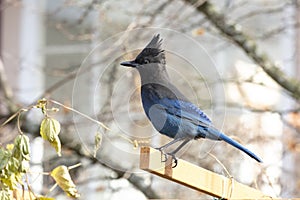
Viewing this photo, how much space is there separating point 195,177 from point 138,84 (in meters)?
0.24

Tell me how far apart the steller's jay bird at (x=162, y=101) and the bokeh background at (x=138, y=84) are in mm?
41

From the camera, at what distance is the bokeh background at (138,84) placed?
1893 mm

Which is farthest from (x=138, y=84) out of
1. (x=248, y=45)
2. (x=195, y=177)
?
(x=248, y=45)

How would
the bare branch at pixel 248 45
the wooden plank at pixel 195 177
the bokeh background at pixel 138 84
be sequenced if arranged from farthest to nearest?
the bare branch at pixel 248 45, the bokeh background at pixel 138 84, the wooden plank at pixel 195 177

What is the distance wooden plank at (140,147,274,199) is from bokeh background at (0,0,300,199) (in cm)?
4

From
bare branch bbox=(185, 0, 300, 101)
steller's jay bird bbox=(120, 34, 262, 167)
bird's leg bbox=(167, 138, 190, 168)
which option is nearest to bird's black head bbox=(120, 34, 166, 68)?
steller's jay bird bbox=(120, 34, 262, 167)

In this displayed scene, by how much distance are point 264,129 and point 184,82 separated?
265cm

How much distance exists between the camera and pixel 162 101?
1.69 m

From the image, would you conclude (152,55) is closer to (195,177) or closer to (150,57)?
(150,57)

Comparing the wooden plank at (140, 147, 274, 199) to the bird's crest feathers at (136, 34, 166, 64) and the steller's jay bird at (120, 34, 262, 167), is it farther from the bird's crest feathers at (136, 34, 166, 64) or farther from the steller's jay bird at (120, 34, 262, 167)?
the bird's crest feathers at (136, 34, 166, 64)

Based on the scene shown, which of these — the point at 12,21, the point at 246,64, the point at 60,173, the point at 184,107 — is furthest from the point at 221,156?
the point at 12,21

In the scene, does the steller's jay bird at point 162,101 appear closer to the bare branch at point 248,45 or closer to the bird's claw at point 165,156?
the bird's claw at point 165,156

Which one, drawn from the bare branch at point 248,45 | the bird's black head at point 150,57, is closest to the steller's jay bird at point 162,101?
the bird's black head at point 150,57

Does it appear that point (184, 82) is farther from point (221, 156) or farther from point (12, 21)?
point (12, 21)
